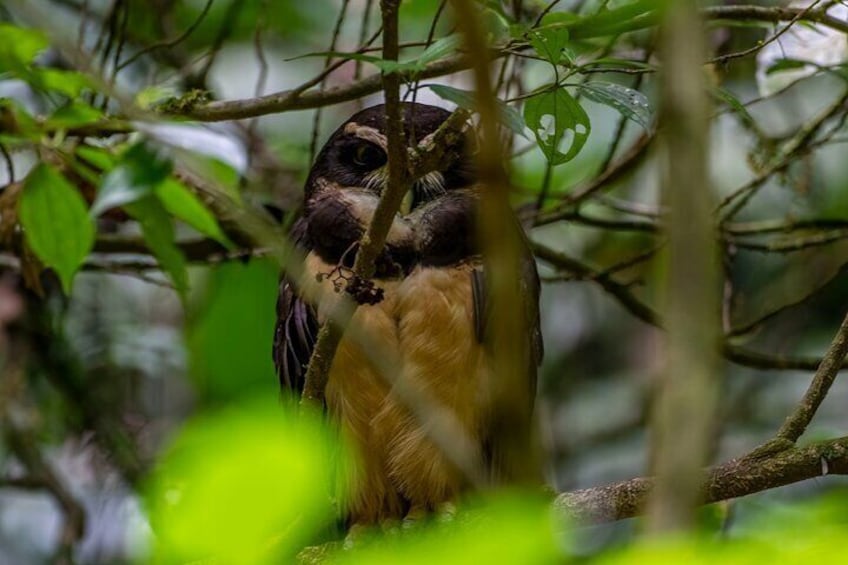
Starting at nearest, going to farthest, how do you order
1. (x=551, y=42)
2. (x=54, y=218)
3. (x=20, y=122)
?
(x=551, y=42) < (x=20, y=122) < (x=54, y=218)

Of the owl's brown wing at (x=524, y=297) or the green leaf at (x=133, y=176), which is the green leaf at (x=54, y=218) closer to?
the green leaf at (x=133, y=176)

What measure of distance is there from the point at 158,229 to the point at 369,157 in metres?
0.69

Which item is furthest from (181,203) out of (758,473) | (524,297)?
(758,473)

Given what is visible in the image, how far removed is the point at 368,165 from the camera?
9.24 feet

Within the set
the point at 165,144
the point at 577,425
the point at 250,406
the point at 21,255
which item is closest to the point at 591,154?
the point at 577,425

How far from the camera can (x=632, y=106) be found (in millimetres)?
1961

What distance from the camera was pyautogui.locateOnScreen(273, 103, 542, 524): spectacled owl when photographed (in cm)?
262

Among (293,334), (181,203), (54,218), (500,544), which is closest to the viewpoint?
(500,544)

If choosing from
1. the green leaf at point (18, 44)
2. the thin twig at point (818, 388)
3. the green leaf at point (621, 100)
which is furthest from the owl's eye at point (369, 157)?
the thin twig at point (818, 388)

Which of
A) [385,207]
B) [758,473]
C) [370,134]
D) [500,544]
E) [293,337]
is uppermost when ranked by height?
[370,134]

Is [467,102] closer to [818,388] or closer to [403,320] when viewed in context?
[818,388]

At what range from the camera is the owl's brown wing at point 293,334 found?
271 centimetres

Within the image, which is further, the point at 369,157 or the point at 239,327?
the point at 239,327

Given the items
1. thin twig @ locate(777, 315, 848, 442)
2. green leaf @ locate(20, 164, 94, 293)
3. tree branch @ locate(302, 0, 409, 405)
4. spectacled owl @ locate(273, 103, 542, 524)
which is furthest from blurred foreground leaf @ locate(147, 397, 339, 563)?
spectacled owl @ locate(273, 103, 542, 524)
